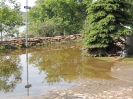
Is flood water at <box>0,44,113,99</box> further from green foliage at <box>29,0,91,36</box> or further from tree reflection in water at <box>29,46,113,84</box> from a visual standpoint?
green foliage at <box>29,0,91,36</box>

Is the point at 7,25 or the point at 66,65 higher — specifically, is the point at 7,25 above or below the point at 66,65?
above

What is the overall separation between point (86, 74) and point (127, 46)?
6.68 m

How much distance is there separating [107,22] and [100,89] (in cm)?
842

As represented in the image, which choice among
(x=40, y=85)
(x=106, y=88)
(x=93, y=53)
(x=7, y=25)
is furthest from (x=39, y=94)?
(x=7, y=25)

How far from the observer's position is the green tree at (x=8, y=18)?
25638 millimetres

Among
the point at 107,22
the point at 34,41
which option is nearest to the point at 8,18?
the point at 34,41

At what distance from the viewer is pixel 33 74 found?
12.7 meters

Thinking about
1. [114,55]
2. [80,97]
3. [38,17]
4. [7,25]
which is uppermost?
[38,17]

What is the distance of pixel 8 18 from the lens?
26.2 metres

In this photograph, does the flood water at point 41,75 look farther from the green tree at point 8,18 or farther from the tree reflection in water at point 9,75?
the green tree at point 8,18

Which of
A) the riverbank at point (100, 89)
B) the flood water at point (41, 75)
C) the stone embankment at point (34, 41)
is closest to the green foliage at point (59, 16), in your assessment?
the stone embankment at point (34, 41)

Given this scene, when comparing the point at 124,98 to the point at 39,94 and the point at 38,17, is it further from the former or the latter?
the point at 38,17

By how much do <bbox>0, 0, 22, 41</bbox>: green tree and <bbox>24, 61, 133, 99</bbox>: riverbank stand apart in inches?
666

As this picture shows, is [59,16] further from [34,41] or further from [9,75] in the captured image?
[9,75]
